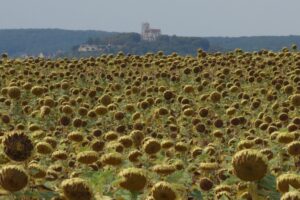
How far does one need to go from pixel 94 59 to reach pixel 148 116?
346 inches

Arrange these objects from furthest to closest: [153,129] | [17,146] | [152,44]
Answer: [152,44]
[153,129]
[17,146]

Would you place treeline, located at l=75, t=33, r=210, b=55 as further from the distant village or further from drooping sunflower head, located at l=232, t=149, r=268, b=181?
drooping sunflower head, located at l=232, t=149, r=268, b=181

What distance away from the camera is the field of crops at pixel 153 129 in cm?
324

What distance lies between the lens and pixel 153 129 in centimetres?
894

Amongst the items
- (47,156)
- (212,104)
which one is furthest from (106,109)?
(47,156)

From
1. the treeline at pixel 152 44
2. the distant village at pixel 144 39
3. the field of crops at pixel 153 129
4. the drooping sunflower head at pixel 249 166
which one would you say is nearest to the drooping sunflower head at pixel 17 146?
the field of crops at pixel 153 129

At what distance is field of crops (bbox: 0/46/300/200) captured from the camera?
3.24 metres

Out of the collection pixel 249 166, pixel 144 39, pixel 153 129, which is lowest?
pixel 144 39

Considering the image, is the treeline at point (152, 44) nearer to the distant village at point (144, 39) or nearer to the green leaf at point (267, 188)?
the distant village at point (144, 39)

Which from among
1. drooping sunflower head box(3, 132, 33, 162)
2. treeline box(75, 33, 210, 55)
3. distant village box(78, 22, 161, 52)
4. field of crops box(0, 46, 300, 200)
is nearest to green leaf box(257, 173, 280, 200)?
field of crops box(0, 46, 300, 200)

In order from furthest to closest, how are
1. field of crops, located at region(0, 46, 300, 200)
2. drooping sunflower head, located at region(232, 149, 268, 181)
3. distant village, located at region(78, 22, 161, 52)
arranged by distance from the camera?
distant village, located at region(78, 22, 161, 52) → field of crops, located at region(0, 46, 300, 200) → drooping sunflower head, located at region(232, 149, 268, 181)

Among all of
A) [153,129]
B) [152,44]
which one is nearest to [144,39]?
[152,44]

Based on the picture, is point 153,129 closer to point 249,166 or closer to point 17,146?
point 17,146

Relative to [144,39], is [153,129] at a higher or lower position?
higher
